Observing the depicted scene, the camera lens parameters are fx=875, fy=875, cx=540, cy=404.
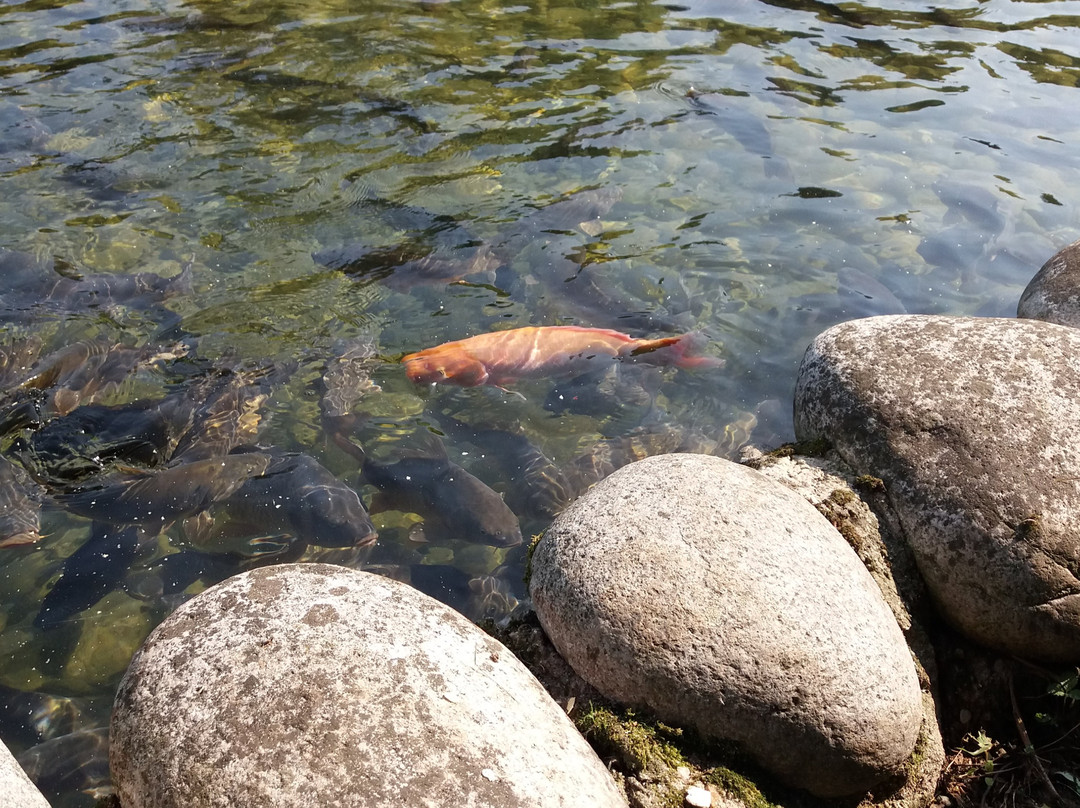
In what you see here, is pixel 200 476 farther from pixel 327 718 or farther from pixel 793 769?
pixel 793 769

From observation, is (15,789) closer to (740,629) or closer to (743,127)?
(740,629)

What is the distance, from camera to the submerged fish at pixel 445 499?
5.51m

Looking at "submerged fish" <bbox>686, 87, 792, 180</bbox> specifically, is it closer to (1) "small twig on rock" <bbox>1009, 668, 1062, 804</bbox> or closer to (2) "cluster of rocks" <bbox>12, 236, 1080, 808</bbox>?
(2) "cluster of rocks" <bbox>12, 236, 1080, 808</bbox>

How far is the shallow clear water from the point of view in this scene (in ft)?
21.7

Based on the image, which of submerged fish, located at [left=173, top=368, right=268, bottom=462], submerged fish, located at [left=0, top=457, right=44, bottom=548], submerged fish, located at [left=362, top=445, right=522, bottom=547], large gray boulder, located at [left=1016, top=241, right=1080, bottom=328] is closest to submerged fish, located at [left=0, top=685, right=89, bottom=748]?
submerged fish, located at [left=0, top=457, right=44, bottom=548]

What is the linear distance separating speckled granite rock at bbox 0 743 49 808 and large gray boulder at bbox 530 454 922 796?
6.65 feet

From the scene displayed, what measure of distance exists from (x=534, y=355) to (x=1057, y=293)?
145 inches

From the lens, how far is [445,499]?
5633mm

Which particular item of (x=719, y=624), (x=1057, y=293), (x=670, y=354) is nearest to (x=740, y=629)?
(x=719, y=624)

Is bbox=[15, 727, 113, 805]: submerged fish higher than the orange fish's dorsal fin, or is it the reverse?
the orange fish's dorsal fin

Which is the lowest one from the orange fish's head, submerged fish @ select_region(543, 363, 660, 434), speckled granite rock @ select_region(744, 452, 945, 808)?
submerged fish @ select_region(543, 363, 660, 434)

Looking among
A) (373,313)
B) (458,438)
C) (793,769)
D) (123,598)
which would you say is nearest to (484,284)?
(373,313)

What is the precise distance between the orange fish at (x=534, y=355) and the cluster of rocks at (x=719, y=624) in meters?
2.22

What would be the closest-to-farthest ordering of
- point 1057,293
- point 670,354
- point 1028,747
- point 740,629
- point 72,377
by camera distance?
1. point 740,629
2. point 1028,747
3. point 1057,293
4. point 72,377
5. point 670,354
